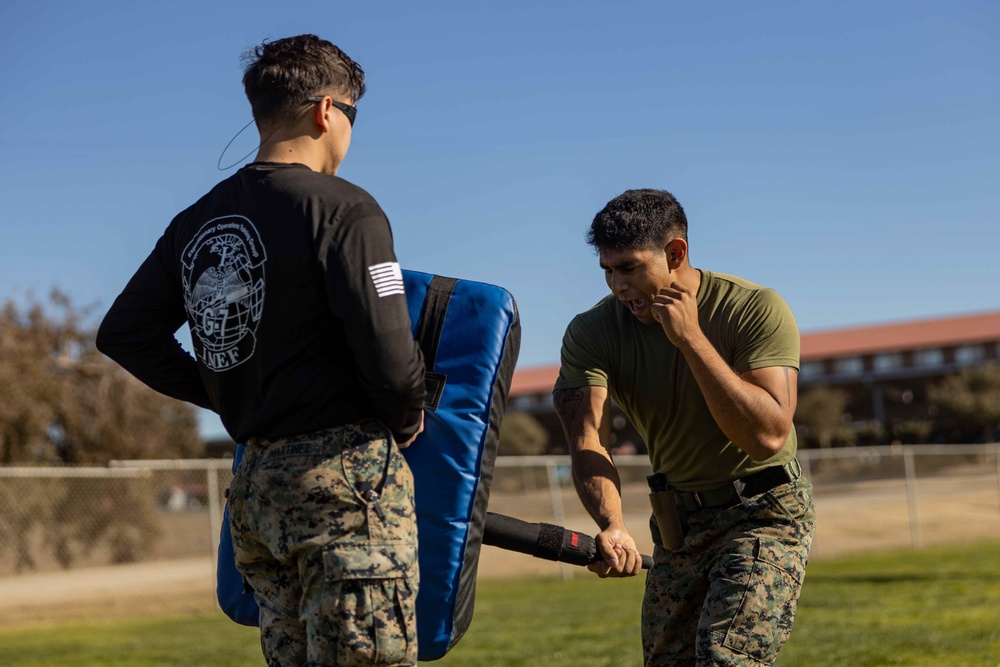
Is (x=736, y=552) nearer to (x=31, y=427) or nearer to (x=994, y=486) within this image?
(x=31, y=427)

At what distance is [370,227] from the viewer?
2.59 meters

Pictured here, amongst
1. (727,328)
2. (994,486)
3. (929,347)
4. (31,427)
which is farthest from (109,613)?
(929,347)

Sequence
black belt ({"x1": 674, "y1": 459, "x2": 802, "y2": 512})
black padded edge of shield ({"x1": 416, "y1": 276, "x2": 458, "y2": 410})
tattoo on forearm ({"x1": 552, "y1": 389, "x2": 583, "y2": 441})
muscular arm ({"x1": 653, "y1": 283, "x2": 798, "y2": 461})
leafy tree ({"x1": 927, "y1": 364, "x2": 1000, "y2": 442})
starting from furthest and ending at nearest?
leafy tree ({"x1": 927, "y1": 364, "x2": 1000, "y2": 442}) → tattoo on forearm ({"x1": 552, "y1": 389, "x2": 583, "y2": 441}) → black belt ({"x1": 674, "y1": 459, "x2": 802, "y2": 512}) → muscular arm ({"x1": 653, "y1": 283, "x2": 798, "y2": 461}) → black padded edge of shield ({"x1": 416, "y1": 276, "x2": 458, "y2": 410})

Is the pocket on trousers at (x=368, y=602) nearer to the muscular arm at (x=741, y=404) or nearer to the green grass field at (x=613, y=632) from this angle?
the muscular arm at (x=741, y=404)

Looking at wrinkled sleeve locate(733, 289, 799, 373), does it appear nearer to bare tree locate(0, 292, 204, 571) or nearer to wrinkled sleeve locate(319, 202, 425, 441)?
wrinkled sleeve locate(319, 202, 425, 441)

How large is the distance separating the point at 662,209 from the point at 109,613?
1384 cm

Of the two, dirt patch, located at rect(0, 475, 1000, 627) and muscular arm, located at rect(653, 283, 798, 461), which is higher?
muscular arm, located at rect(653, 283, 798, 461)

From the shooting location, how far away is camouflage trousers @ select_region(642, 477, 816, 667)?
3529mm

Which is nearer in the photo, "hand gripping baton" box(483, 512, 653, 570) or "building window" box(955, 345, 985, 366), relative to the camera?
"hand gripping baton" box(483, 512, 653, 570)

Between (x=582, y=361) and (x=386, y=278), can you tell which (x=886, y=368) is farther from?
(x=386, y=278)

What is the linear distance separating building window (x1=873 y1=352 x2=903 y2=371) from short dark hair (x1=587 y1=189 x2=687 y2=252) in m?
64.8

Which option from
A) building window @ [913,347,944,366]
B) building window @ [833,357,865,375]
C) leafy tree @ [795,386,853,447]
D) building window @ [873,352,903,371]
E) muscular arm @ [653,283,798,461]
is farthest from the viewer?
building window @ [833,357,865,375]

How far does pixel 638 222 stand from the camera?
379 cm

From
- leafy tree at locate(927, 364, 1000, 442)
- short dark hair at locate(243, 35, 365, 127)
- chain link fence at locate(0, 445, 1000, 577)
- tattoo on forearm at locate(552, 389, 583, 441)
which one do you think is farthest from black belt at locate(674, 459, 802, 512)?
leafy tree at locate(927, 364, 1000, 442)
